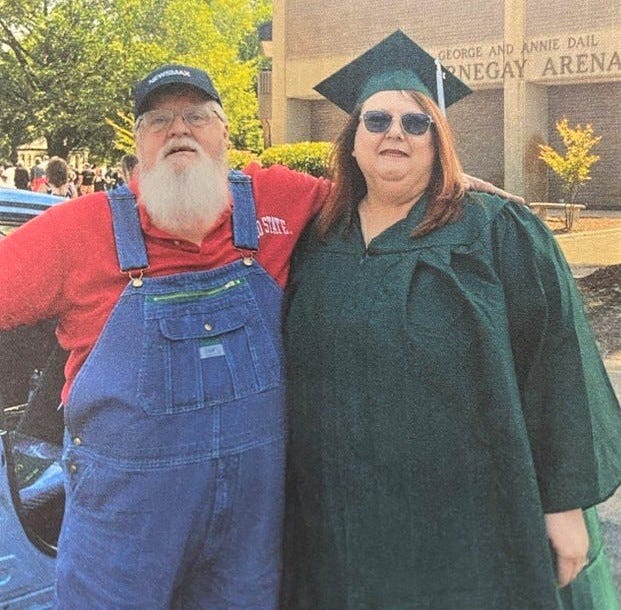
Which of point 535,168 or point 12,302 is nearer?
point 12,302

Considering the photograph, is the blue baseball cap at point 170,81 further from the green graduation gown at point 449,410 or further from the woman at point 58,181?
the green graduation gown at point 449,410

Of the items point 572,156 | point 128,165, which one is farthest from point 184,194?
point 572,156

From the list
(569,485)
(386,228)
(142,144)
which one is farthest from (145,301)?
(569,485)

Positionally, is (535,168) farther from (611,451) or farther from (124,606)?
(124,606)

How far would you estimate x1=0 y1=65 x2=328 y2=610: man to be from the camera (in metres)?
1.52

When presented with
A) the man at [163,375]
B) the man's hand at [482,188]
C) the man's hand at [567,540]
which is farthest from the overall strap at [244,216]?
the man's hand at [567,540]

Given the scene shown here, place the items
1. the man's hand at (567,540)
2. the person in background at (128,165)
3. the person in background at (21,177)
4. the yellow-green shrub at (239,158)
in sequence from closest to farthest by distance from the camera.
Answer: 1. the man's hand at (567,540)
2. the person in background at (128,165)
3. the person in background at (21,177)
4. the yellow-green shrub at (239,158)

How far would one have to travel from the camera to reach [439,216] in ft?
5.39

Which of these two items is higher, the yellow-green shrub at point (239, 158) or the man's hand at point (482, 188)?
the yellow-green shrub at point (239, 158)

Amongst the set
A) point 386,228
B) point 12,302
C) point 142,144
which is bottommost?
point 12,302

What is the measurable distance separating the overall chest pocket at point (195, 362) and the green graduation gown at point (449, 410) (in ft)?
0.42

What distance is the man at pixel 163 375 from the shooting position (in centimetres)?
152

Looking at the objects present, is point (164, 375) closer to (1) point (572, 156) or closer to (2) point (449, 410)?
(2) point (449, 410)

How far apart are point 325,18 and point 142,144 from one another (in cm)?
112
